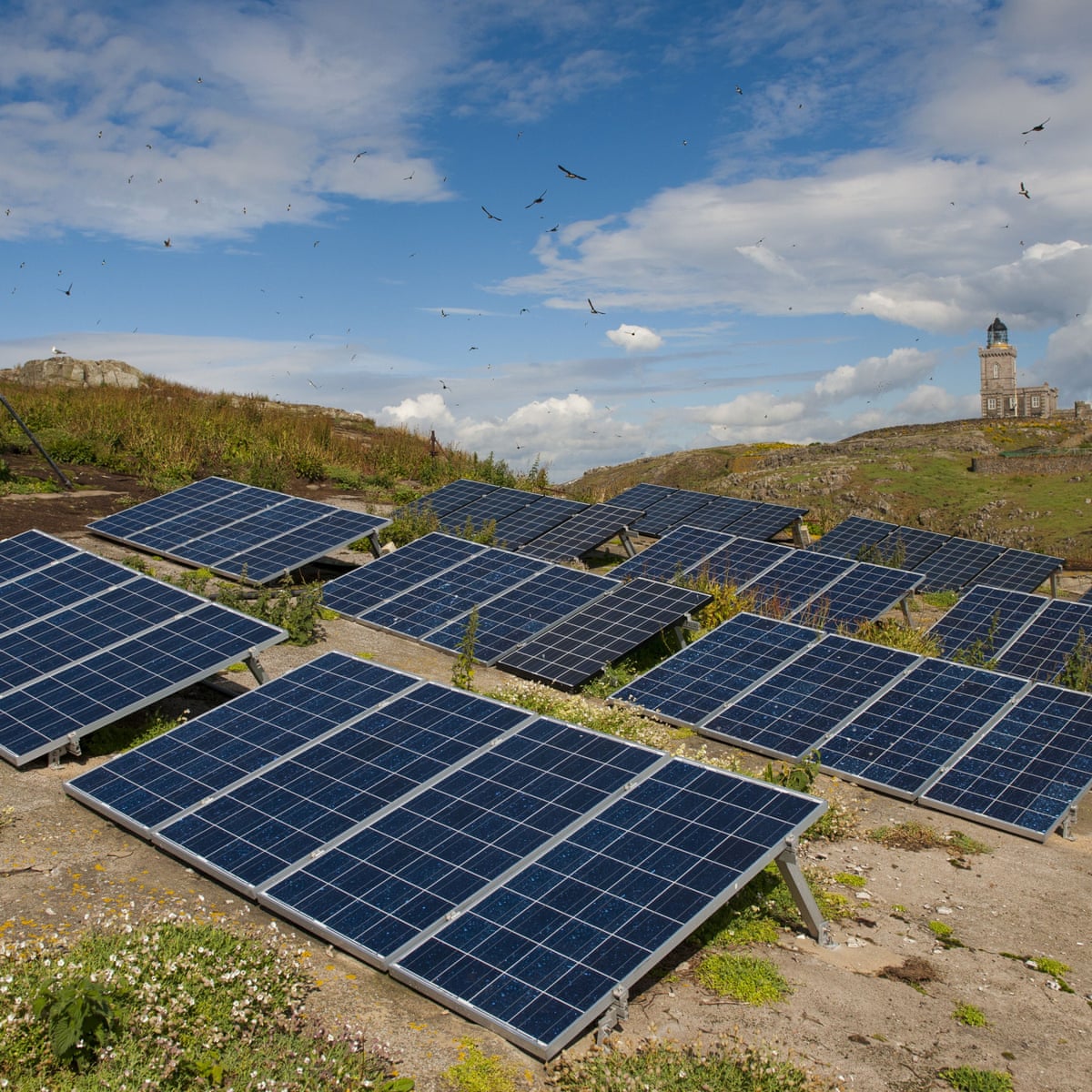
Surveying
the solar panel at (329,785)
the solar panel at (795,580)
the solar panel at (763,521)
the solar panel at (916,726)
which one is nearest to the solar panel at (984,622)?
the solar panel at (795,580)

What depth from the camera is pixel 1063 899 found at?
10.4m

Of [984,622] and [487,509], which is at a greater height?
[487,509]

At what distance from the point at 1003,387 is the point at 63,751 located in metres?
115

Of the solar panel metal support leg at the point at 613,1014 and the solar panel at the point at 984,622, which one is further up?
the solar panel metal support leg at the point at 613,1014

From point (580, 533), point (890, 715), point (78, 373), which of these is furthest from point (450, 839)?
point (78, 373)

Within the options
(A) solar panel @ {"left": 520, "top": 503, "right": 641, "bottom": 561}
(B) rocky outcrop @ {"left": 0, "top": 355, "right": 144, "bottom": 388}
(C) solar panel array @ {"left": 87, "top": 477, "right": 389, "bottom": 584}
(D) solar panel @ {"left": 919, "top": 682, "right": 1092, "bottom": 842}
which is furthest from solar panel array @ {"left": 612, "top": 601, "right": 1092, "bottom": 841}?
(B) rocky outcrop @ {"left": 0, "top": 355, "right": 144, "bottom": 388}

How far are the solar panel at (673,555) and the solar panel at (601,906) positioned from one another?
1299cm

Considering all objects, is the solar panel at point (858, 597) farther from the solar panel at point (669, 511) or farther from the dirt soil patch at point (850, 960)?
the solar panel at point (669, 511)

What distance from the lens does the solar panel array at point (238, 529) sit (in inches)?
808

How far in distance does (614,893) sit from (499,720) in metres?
2.99

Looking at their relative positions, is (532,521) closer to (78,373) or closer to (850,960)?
(850,960)

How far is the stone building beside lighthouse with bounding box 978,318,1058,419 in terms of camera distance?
310ft

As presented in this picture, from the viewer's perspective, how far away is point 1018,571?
29.3 metres

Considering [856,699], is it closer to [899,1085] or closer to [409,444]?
[899,1085]
